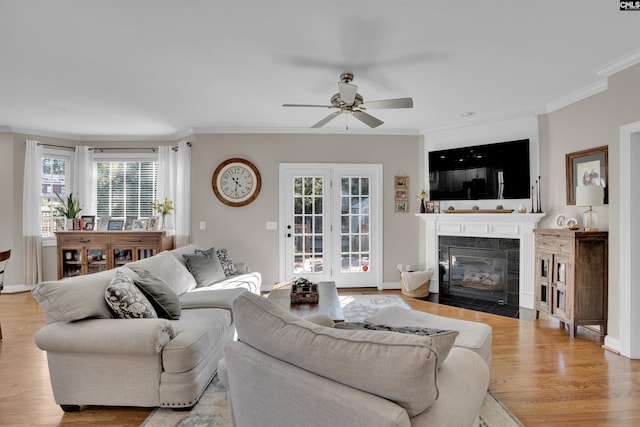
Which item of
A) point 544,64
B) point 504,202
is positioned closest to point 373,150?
point 504,202

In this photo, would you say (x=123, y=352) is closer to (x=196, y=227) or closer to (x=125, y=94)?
(x=125, y=94)

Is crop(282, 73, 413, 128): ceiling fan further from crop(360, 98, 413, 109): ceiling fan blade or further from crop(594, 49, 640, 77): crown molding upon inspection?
crop(594, 49, 640, 77): crown molding

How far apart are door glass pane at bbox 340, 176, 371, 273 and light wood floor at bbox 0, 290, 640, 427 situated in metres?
2.26

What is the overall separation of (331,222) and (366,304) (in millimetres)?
1469

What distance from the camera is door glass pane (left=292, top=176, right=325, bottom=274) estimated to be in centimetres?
543

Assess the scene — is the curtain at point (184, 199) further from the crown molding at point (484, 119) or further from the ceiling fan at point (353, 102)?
the crown molding at point (484, 119)

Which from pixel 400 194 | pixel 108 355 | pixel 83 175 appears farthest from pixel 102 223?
pixel 400 194

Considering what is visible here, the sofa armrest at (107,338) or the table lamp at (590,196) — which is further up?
the table lamp at (590,196)

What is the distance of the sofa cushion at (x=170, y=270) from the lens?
10.2ft

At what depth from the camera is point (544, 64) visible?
3.07 meters

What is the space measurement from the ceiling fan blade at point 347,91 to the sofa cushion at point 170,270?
91.7 inches

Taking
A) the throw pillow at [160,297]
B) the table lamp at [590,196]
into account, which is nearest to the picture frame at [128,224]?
the throw pillow at [160,297]

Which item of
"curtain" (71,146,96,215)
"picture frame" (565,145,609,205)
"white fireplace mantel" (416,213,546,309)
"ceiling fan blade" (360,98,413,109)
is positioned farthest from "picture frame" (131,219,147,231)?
"picture frame" (565,145,609,205)

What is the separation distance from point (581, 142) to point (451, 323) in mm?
2829
